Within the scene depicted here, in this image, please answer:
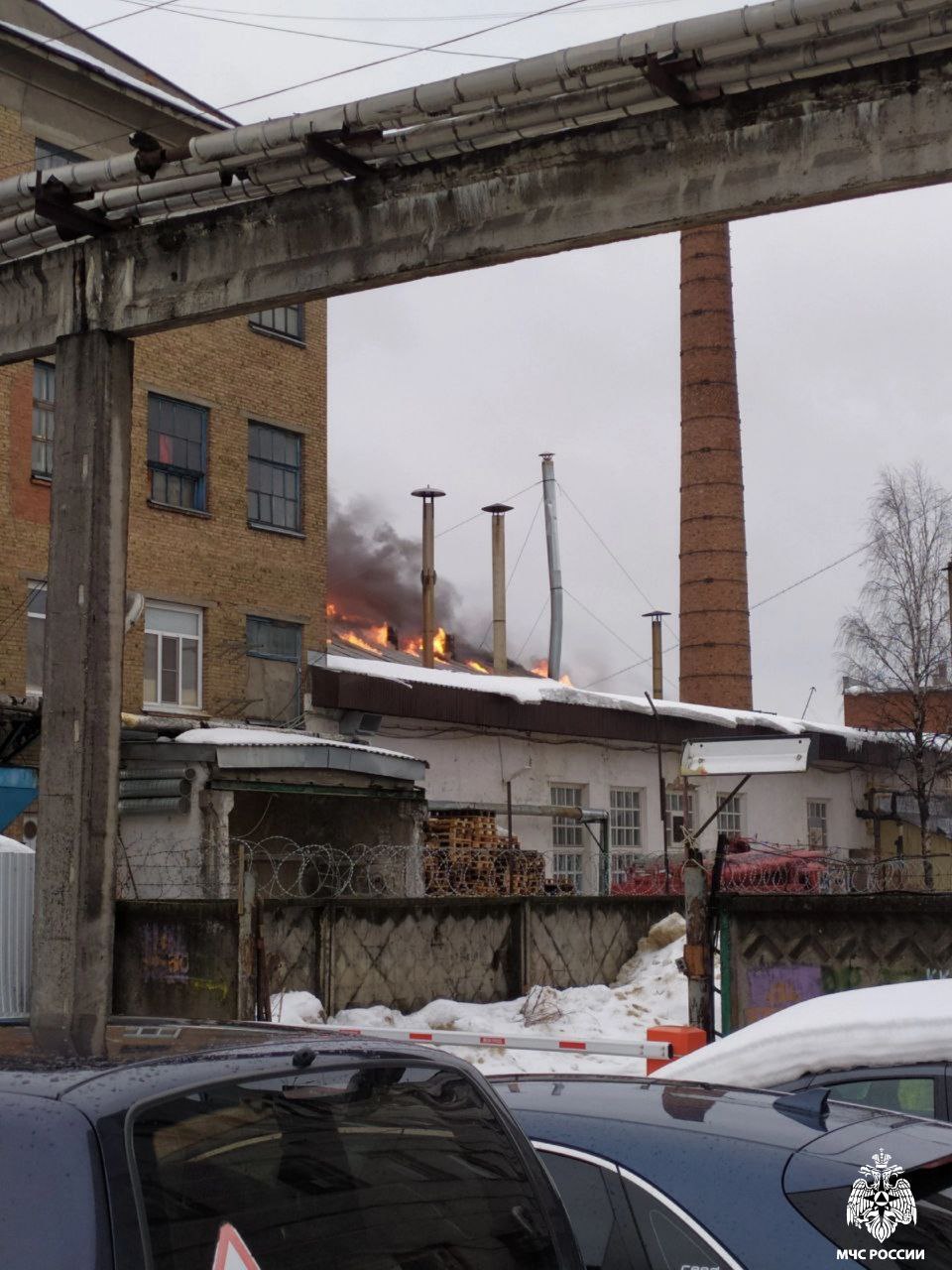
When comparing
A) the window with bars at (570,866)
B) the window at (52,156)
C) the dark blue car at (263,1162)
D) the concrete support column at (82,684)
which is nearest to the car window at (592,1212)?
the dark blue car at (263,1162)

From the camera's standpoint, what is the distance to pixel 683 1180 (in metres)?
4.27

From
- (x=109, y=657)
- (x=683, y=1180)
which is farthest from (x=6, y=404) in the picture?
(x=683, y=1180)

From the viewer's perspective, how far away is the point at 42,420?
25.4 meters

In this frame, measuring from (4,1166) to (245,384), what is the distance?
1066 inches

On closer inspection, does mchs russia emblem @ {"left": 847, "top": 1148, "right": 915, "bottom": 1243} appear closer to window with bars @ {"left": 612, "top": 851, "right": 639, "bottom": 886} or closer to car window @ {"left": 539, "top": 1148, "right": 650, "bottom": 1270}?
car window @ {"left": 539, "top": 1148, "right": 650, "bottom": 1270}

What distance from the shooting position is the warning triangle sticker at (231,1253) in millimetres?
2834

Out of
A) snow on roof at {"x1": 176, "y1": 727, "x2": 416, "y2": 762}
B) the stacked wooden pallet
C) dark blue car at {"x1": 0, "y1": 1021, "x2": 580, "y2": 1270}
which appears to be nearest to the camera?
dark blue car at {"x1": 0, "y1": 1021, "x2": 580, "y2": 1270}

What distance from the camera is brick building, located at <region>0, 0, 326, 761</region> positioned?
2491 cm

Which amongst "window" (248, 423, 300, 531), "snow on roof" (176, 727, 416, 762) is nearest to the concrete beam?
"snow on roof" (176, 727, 416, 762)

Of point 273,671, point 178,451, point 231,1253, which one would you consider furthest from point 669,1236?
point 178,451

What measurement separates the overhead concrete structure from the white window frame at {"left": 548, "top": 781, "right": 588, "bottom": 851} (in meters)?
19.7

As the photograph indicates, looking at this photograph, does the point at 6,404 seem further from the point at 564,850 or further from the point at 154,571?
the point at 564,850

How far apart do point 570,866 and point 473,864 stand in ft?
23.0

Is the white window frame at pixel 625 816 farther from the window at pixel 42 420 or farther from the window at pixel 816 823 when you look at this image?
the window at pixel 42 420
